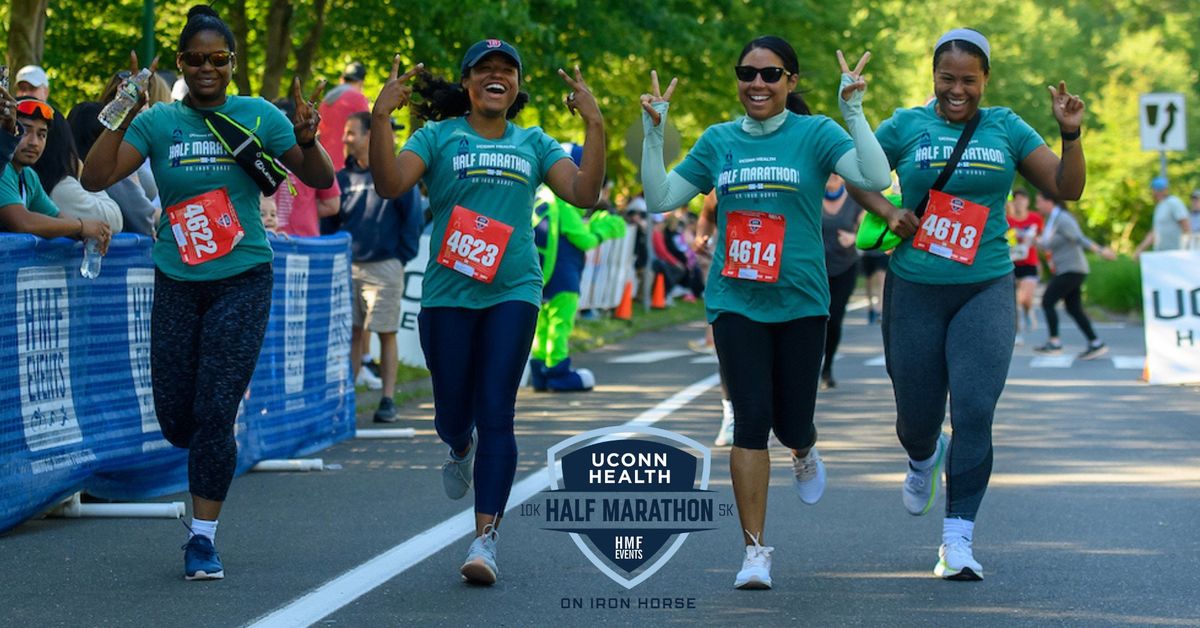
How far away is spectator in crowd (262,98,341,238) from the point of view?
1211 centimetres

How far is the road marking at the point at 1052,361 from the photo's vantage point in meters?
19.2

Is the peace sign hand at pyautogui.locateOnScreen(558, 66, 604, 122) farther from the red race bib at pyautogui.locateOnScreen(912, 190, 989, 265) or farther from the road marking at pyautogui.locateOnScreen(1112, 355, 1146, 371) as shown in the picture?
the road marking at pyautogui.locateOnScreen(1112, 355, 1146, 371)

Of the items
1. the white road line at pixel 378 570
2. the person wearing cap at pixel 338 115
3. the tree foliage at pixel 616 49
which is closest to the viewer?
the white road line at pixel 378 570

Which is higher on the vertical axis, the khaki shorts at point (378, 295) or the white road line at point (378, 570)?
the khaki shorts at point (378, 295)

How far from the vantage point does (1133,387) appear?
16.4m

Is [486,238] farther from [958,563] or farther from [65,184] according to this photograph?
[65,184]

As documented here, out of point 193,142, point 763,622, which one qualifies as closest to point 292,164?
point 193,142

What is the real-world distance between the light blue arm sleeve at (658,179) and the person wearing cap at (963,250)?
716 mm

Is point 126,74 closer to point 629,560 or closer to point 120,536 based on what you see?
point 120,536

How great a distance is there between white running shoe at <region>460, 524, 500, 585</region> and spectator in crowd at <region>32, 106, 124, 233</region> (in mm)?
2803

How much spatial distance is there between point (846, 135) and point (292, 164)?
1.92 metres

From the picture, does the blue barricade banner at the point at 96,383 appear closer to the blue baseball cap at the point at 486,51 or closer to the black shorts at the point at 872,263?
the blue baseball cap at the point at 486,51

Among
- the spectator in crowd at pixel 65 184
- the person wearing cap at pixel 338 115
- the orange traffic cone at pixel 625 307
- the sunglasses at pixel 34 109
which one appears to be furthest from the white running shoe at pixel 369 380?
the orange traffic cone at pixel 625 307

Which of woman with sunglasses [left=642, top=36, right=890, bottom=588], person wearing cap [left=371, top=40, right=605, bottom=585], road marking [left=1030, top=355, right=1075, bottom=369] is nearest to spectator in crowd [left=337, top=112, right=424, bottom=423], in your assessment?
person wearing cap [left=371, top=40, right=605, bottom=585]
